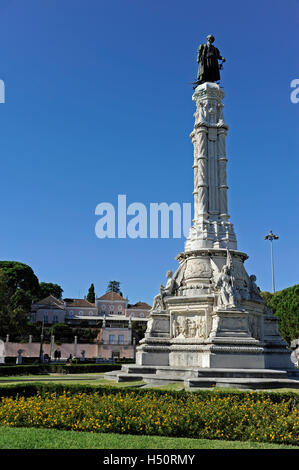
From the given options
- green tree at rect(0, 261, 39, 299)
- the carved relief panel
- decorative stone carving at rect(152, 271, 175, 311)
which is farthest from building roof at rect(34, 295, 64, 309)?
the carved relief panel

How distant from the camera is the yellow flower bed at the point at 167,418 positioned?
8672mm

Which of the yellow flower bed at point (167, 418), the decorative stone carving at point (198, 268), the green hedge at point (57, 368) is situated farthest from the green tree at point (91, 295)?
the yellow flower bed at point (167, 418)

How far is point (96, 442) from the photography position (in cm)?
768

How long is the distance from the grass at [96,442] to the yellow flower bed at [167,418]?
42cm

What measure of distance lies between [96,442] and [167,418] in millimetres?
1873

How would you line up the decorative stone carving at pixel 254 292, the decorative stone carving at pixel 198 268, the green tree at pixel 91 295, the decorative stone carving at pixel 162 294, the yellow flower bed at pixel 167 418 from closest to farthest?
the yellow flower bed at pixel 167 418 < the decorative stone carving at pixel 162 294 < the decorative stone carving at pixel 198 268 < the decorative stone carving at pixel 254 292 < the green tree at pixel 91 295

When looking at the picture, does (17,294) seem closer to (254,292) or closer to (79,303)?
(79,303)

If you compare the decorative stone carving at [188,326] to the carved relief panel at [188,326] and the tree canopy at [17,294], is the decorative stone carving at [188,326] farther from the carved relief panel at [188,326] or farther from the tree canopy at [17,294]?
the tree canopy at [17,294]

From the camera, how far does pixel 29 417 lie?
31.0ft

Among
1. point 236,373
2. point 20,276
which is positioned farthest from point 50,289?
point 236,373

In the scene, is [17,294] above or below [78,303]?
above

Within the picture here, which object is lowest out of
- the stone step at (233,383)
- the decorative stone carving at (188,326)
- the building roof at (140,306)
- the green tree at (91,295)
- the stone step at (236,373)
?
the stone step at (233,383)
